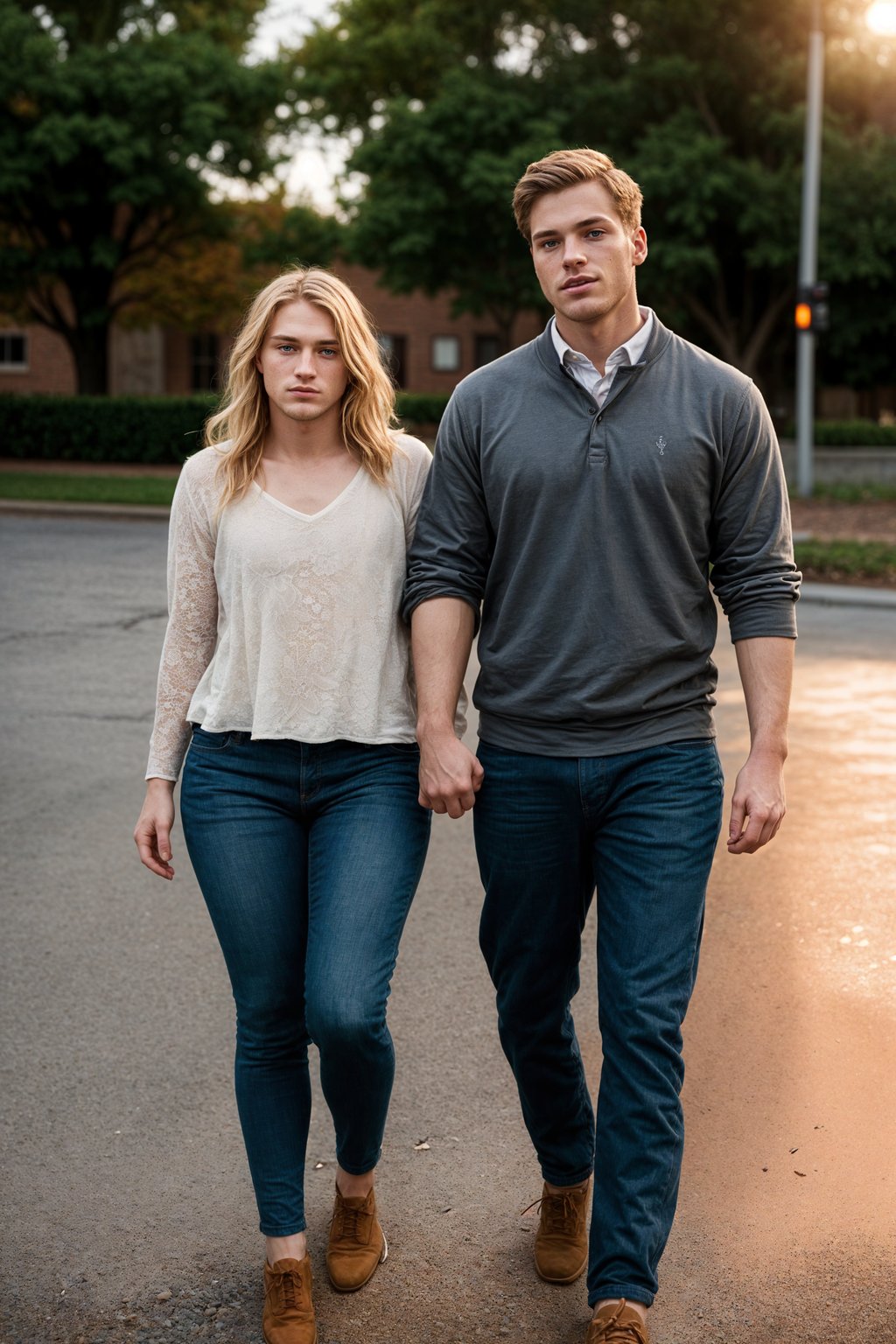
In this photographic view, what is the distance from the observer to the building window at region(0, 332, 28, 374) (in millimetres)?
44875

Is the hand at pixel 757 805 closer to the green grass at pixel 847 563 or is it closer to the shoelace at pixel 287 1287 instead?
the shoelace at pixel 287 1287

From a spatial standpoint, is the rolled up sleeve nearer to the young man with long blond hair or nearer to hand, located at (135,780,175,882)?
the young man with long blond hair

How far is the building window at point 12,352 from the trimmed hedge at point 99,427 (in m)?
15.2

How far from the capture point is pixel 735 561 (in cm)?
299

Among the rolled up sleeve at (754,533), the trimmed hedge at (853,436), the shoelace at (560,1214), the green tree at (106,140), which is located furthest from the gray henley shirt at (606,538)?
the green tree at (106,140)

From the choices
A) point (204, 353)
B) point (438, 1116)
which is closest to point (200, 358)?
point (204, 353)

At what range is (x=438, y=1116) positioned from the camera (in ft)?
12.5

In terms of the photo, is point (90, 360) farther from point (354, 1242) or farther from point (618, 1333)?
point (618, 1333)

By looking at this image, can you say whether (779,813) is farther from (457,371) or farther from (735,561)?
(457,371)

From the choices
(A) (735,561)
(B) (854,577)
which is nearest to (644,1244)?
(A) (735,561)

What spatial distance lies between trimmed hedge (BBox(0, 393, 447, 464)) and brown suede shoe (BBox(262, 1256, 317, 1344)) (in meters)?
26.7

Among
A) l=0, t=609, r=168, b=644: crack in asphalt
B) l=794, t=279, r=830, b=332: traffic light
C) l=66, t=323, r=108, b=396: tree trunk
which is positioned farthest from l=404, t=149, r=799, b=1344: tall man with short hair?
l=66, t=323, r=108, b=396: tree trunk

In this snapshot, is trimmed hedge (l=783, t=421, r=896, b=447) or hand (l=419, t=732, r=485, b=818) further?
trimmed hedge (l=783, t=421, r=896, b=447)

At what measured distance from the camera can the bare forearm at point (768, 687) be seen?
2926 mm
